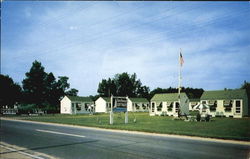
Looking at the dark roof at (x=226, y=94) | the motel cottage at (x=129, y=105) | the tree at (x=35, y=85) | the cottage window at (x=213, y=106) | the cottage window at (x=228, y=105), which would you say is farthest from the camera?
the tree at (x=35, y=85)

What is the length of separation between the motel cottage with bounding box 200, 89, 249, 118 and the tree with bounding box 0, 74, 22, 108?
2510 inches

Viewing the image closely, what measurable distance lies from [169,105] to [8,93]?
5638 centimetres

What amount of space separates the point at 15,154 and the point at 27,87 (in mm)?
80059

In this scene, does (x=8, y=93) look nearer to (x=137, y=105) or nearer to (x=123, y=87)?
(x=137, y=105)

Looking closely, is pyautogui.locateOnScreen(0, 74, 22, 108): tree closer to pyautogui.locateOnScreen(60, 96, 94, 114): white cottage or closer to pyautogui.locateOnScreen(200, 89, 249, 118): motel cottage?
pyautogui.locateOnScreen(60, 96, 94, 114): white cottage

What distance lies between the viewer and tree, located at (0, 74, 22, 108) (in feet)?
240

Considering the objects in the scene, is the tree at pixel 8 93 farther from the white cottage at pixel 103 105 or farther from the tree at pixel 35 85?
the white cottage at pixel 103 105

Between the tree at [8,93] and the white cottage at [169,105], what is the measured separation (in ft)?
170

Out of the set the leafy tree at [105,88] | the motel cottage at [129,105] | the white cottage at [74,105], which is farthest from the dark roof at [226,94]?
the leafy tree at [105,88]

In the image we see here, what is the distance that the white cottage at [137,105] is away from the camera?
75.8 meters

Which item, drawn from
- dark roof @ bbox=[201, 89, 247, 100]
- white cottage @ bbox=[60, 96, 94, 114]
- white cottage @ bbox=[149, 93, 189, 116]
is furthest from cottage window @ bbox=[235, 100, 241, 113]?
white cottage @ bbox=[60, 96, 94, 114]

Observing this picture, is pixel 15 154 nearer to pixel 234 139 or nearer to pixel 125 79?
pixel 234 139

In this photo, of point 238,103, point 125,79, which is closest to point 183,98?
point 238,103

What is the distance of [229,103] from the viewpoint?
3975 cm
